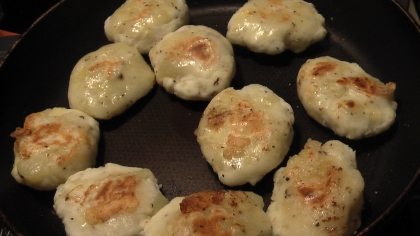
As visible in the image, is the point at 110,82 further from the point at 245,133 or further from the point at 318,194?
the point at 318,194

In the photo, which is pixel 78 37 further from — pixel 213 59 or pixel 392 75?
pixel 392 75

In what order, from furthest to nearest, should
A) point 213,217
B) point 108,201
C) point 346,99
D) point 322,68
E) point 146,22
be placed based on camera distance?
point 146,22, point 322,68, point 346,99, point 108,201, point 213,217

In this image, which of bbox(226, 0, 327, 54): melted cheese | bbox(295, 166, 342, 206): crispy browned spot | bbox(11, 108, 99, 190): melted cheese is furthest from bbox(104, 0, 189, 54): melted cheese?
bbox(295, 166, 342, 206): crispy browned spot

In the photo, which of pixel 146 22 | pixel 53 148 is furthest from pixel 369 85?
pixel 53 148

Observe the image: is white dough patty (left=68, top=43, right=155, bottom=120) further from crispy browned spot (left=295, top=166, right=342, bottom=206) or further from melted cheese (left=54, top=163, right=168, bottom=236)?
crispy browned spot (left=295, top=166, right=342, bottom=206)

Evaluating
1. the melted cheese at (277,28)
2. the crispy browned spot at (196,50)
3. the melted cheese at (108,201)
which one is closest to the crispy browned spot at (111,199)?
the melted cheese at (108,201)

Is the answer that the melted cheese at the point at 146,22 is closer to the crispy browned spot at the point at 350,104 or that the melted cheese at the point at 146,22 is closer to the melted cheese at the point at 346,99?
the melted cheese at the point at 346,99
